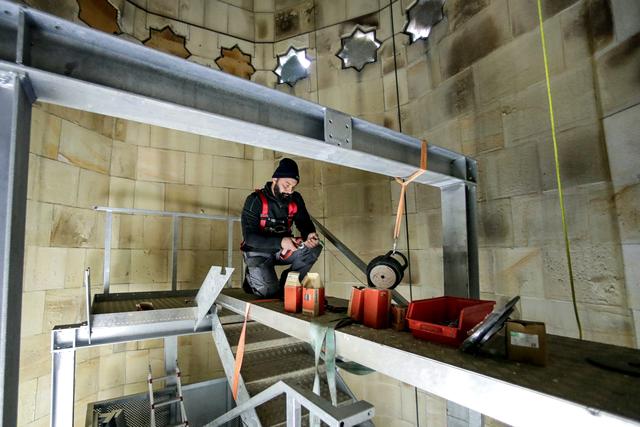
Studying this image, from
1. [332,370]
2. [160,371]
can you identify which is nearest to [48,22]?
[332,370]

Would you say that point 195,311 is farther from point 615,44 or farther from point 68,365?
point 615,44

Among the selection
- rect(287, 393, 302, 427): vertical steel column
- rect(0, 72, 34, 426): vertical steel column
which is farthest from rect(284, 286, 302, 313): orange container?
rect(0, 72, 34, 426): vertical steel column

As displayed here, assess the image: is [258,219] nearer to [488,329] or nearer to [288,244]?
[288,244]

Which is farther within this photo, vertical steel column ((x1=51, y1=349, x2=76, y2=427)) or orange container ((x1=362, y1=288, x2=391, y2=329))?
vertical steel column ((x1=51, y1=349, x2=76, y2=427))

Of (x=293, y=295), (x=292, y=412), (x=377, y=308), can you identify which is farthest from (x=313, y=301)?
(x=292, y=412)

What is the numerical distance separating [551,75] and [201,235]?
478 cm

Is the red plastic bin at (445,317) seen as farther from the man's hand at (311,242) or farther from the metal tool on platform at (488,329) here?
the man's hand at (311,242)

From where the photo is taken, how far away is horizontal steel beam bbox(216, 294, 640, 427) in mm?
868

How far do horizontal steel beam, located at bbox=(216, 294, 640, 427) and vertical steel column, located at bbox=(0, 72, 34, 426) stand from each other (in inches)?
51.8

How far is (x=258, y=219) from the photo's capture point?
306 centimetres

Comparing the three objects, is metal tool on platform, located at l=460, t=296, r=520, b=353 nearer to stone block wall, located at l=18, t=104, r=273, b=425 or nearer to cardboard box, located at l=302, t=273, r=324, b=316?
cardboard box, located at l=302, t=273, r=324, b=316

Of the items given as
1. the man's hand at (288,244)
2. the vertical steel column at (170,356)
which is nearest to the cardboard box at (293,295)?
the man's hand at (288,244)

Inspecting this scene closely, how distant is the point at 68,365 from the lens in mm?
2697

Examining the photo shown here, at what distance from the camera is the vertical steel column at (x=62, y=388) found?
2.57m
